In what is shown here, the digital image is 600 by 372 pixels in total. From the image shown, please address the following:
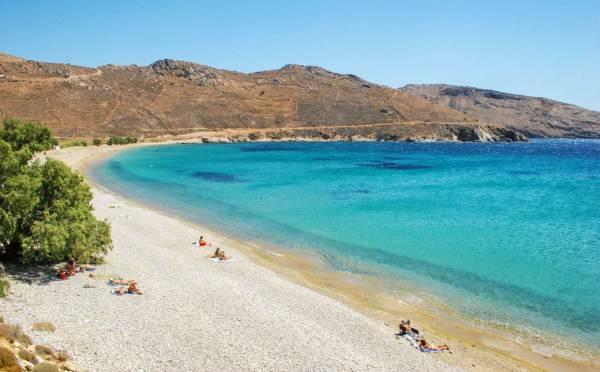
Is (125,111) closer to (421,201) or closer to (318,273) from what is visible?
(421,201)

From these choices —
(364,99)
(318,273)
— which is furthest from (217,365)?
(364,99)

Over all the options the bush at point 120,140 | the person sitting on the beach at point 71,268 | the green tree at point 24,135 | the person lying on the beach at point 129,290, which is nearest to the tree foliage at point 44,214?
the person sitting on the beach at point 71,268

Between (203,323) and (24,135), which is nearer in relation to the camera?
(203,323)

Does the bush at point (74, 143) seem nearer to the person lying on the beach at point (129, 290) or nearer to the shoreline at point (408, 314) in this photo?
the shoreline at point (408, 314)

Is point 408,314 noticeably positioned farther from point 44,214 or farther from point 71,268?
point 44,214

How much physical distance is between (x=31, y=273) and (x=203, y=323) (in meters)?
7.90

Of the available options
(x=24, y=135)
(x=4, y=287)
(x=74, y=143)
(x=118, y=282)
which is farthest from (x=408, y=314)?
(x=74, y=143)

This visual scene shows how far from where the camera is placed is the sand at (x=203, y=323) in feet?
41.7

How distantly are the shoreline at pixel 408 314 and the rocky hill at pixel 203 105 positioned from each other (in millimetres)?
93021

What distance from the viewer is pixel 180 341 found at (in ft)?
44.5

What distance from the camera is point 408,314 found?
17.4 m

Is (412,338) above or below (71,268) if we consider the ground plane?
below

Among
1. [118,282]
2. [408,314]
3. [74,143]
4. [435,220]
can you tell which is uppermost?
[74,143]

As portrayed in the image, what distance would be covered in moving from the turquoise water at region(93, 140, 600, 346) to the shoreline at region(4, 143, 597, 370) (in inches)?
53.2
